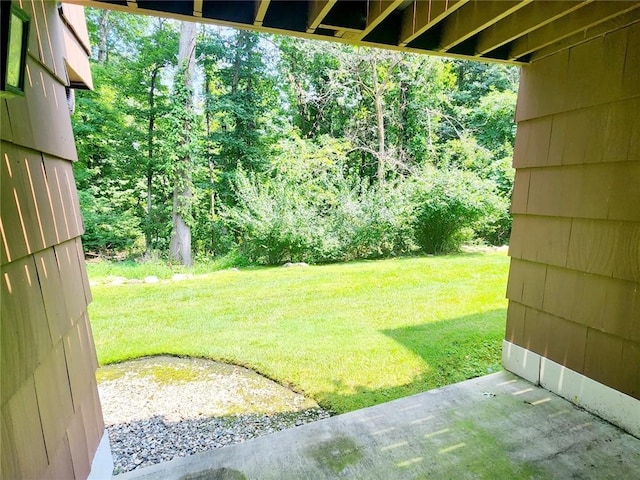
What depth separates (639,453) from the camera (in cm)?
153

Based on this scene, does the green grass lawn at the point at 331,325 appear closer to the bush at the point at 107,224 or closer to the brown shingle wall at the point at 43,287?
the brown shingle wall at the point at 43,287

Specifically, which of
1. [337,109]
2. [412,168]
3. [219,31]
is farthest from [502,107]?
[219,31]

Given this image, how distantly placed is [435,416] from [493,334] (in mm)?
1696

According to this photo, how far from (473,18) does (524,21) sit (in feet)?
0.74

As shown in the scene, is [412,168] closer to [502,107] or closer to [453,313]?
[502,107]

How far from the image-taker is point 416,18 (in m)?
1.60

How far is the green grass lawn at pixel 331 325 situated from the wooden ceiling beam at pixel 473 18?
2.10 metres

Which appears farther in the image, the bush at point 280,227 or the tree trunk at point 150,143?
the tree trunk at point 150,143

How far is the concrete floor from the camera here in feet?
4.79

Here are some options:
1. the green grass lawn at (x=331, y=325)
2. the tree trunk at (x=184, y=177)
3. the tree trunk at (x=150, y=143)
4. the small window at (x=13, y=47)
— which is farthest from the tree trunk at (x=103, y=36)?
the small window at (x=13, y=47)

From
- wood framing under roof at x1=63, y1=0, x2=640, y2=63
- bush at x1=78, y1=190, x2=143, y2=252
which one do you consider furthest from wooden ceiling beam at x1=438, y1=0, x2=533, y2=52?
bush at x1=78, y1=190, x2=143, y2=252

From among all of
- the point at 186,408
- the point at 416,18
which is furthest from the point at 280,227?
the point at 416,18

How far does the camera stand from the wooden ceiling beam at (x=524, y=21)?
56.4 inches

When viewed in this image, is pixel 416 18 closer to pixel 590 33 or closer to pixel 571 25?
pixel 571 25
